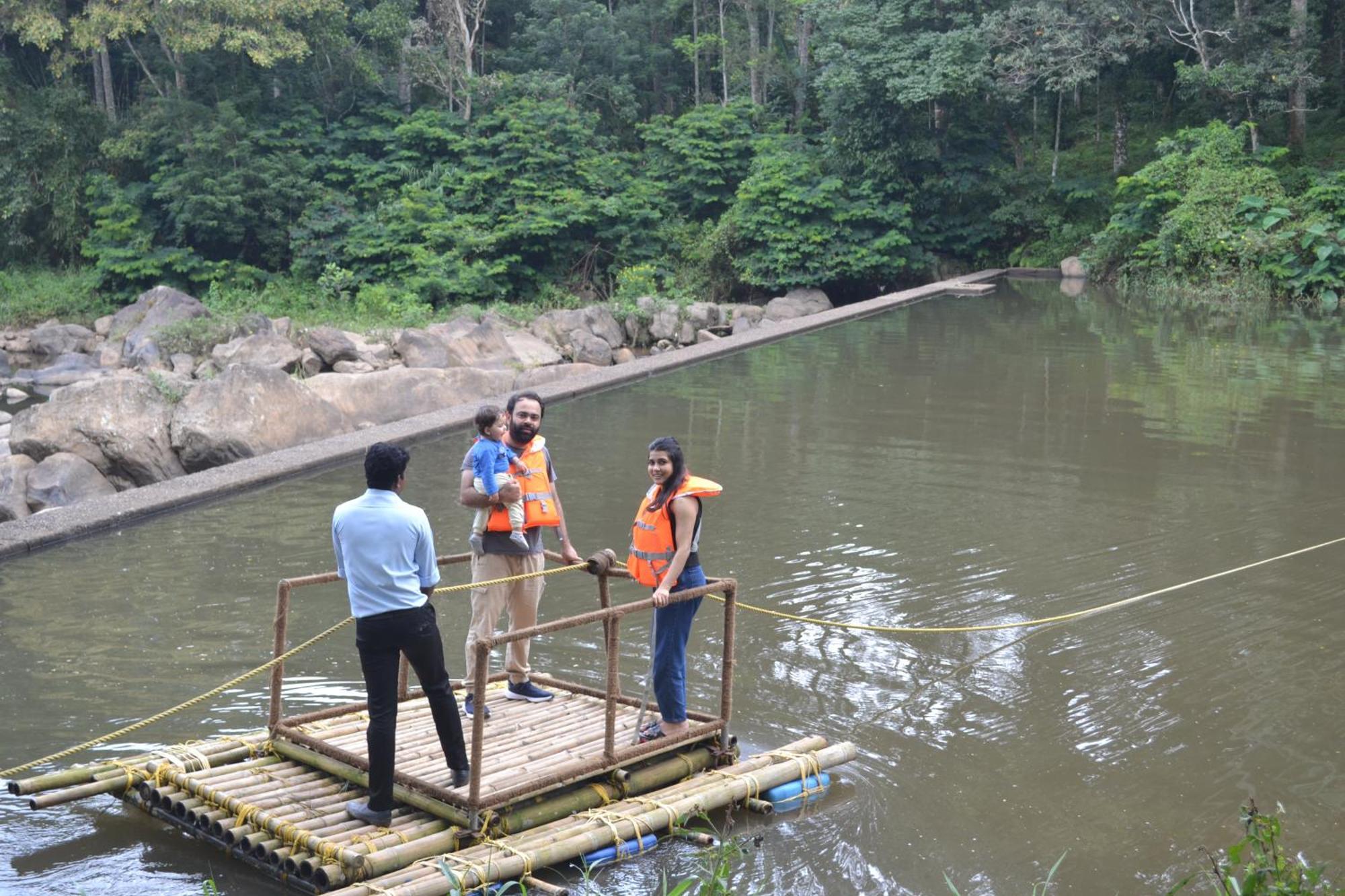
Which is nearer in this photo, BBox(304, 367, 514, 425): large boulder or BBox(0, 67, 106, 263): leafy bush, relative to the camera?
BBox(304, 367, 514, 425): large boulder

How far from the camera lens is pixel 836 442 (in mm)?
12852

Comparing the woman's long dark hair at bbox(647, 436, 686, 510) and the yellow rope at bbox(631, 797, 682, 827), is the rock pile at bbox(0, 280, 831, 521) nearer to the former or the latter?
the woman's long dark hair at bbox(647, 436, 686, 510)

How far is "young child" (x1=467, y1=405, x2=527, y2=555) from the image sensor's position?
571 cm

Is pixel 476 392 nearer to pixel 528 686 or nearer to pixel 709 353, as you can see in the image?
pixel 709 353

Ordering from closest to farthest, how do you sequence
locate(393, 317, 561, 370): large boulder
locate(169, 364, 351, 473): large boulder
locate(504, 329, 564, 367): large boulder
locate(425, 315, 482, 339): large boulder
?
locate(169, 364, 351, 473): large boulder
locate(393, 317, 561, 370): large boulder
locate(425, 315, 482, 339): large boulder
locate(504, 329, 564, 367): large boulder

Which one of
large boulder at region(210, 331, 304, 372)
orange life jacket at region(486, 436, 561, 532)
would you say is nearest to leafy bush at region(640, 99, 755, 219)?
large boulder at region(210, 331, 304, 372)

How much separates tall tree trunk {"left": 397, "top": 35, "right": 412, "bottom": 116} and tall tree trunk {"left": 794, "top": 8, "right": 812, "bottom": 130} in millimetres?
9418

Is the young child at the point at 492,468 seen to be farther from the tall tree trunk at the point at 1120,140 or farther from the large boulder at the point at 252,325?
the tall tree trunk at the point at 1120,140

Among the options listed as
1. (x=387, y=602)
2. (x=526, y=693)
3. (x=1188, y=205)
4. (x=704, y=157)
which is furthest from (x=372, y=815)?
(x=704, y=157)

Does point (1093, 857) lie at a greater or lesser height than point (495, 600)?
lesser

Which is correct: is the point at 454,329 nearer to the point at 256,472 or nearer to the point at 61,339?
the point at 256,472

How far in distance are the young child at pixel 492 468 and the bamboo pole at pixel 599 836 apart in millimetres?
1304

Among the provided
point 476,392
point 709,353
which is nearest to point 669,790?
point 476,392

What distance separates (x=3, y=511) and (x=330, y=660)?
15.0 feet
